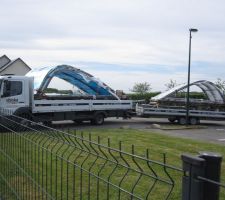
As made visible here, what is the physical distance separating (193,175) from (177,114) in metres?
27.9

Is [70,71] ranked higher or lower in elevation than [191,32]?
lower

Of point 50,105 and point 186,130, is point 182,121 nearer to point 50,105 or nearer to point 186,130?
point 186,130

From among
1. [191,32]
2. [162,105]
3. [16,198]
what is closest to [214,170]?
[16,198]

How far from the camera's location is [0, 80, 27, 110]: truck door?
71.4ft

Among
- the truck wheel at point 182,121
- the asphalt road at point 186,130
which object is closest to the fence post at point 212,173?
the asphalt road at point 186,130

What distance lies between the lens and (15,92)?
21969 mm

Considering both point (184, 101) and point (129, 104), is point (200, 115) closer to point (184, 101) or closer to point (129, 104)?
point (184, 101)

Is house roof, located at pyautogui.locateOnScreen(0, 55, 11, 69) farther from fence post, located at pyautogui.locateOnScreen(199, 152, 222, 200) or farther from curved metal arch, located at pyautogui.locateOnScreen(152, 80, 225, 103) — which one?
fence post, located at pyautogui.locateOnScreen(199, 152, 222, 200)

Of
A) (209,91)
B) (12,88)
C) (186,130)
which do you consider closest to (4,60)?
(209,91)

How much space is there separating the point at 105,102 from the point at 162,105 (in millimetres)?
5721

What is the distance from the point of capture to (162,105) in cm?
3072

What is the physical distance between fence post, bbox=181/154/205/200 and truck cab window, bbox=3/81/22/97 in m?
20.4

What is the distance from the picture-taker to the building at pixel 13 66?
180ft

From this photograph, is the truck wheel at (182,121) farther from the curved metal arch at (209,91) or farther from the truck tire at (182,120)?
the curved metal arch at (209,91)
